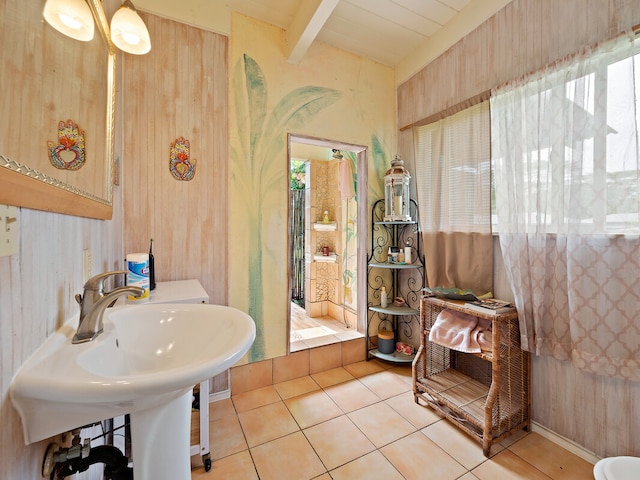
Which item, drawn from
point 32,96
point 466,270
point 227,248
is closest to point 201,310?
point 32,96

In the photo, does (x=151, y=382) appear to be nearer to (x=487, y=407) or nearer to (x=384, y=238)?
(x=487, y=407)

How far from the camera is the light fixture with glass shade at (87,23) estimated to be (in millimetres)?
696

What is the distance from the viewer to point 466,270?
193cm

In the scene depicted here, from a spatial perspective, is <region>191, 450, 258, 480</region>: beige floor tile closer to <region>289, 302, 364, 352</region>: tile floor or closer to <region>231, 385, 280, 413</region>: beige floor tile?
<region>231, 385, 280, 413</region>: beige floor tile

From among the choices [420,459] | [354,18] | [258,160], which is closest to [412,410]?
[420,459]

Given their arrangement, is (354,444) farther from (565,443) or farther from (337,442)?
(565,443)

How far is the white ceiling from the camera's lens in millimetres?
1789

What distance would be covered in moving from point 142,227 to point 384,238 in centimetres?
198

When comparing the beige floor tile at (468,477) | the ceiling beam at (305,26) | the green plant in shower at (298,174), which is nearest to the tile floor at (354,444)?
the beige floor tile at (468,477)

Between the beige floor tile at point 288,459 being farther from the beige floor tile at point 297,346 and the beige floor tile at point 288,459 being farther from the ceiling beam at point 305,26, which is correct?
the ceiling beam at point 305,26

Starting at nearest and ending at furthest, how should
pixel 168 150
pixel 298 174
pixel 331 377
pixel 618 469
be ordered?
pixel 618 469
pixel 168 150
pixel 331 377
pixel 298 174

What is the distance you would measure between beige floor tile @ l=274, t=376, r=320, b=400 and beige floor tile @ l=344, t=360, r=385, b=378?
0.37 metres

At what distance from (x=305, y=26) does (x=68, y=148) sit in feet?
5.63

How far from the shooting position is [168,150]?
1782 mm
